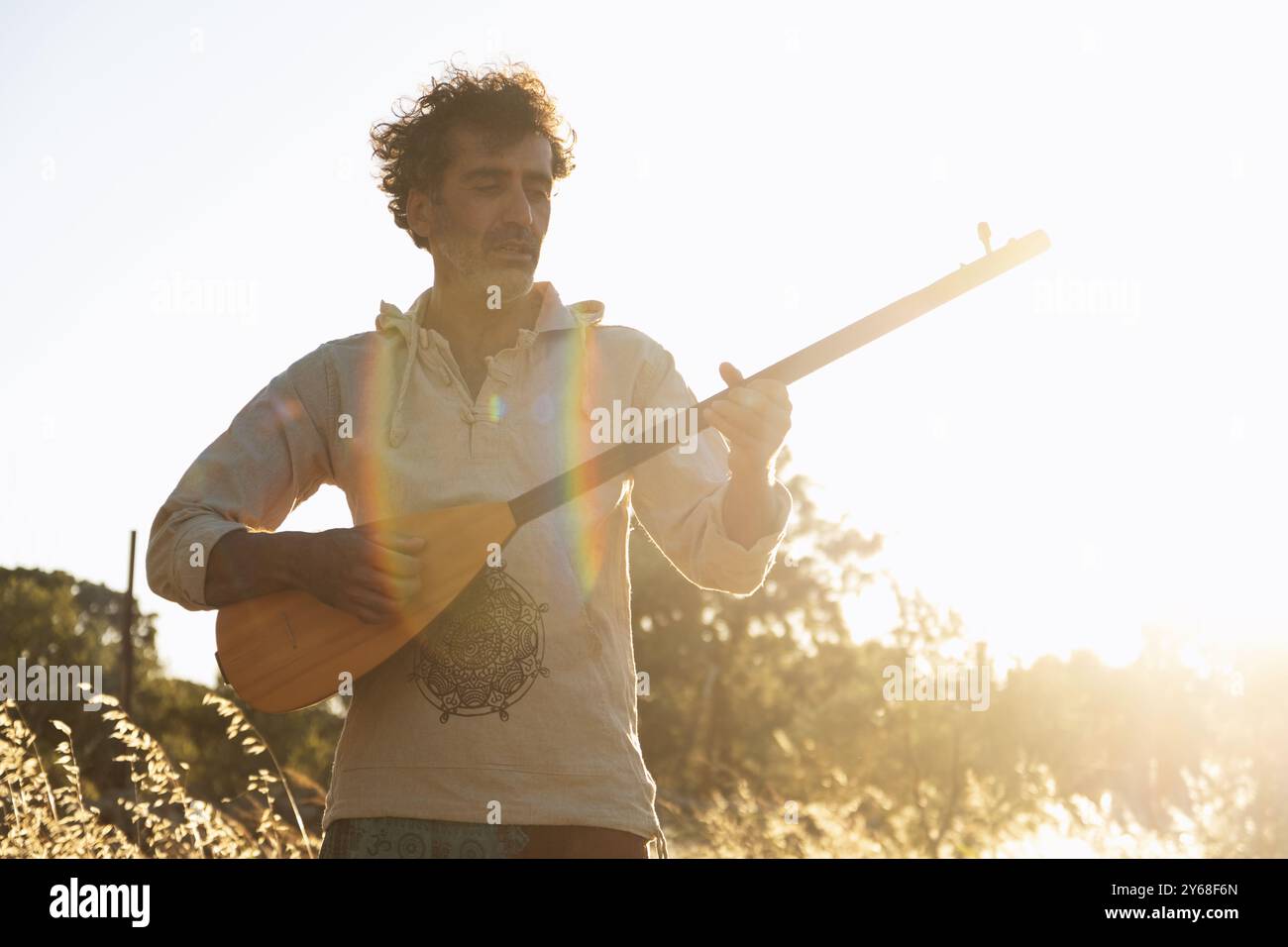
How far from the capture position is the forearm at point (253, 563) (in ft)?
8.28

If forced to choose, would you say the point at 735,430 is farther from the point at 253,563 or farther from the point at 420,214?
the point at 420,214

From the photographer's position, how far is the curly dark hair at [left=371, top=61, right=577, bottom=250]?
3.01 m

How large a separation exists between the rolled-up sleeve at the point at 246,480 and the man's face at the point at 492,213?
1.34 ft

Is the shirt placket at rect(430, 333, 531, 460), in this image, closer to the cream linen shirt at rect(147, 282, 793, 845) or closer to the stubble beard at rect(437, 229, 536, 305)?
the cream linen shirt at rect(147, 282, 793, 845)

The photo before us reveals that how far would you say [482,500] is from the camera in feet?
8.23

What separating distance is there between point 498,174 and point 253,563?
1.02 metres

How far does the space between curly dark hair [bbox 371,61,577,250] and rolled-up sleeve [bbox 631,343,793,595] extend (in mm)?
703

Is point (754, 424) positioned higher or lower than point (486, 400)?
lower

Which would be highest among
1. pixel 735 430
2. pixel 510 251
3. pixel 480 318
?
pixel 510 251

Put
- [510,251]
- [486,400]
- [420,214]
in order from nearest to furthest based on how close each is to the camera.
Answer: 1. [486,400]
2. [510,251]
3. [420,214]

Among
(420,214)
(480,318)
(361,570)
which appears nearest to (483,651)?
(361,570)

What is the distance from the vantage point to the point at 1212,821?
14.3 metres

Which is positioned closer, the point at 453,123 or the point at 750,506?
the point at 750,506
